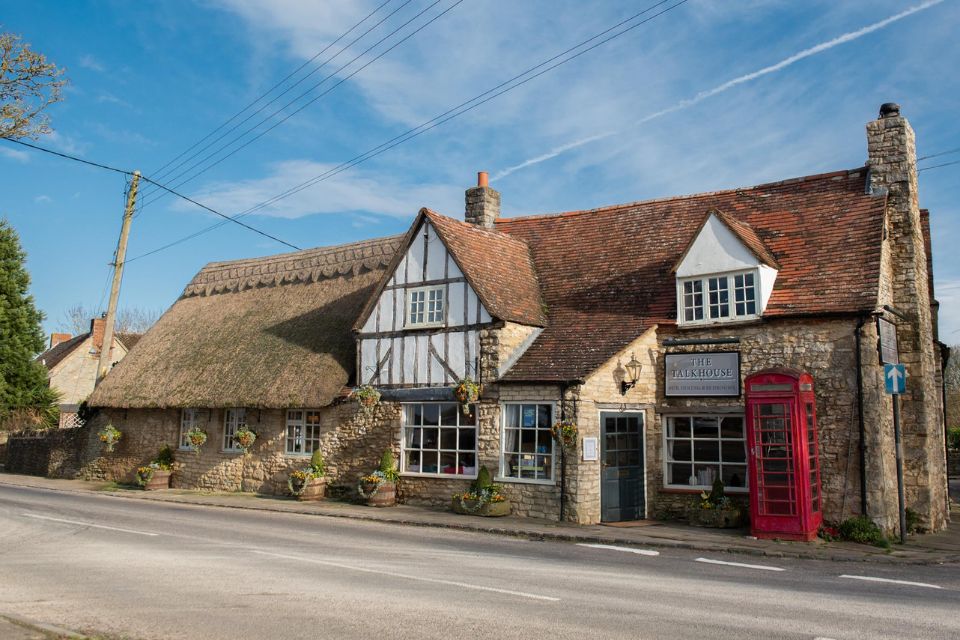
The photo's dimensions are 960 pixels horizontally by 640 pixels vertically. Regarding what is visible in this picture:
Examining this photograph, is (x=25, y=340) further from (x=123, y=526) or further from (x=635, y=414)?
(x=635, y=414)

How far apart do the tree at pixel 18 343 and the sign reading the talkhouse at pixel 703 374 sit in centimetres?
3160

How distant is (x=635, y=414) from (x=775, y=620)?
29.9 feet

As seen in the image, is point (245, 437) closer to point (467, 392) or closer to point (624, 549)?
point (467, 392)

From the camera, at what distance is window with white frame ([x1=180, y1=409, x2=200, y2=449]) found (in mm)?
23125

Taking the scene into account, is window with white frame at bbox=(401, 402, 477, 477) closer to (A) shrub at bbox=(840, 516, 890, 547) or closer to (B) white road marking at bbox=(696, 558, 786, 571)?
(B) white road marking at bbox=(696, 558, 786, 571)

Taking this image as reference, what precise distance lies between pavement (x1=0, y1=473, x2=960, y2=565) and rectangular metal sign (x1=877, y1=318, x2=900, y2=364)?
3.49m

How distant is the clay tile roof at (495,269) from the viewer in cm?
1752

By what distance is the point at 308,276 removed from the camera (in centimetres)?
2459

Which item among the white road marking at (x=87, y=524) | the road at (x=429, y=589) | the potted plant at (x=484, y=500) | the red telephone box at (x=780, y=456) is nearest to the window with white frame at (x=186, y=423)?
the white road marking at (x=87, y=524)

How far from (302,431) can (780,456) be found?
12.7 meters

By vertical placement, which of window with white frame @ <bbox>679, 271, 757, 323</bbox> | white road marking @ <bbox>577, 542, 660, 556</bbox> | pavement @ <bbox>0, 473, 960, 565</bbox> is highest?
window with white frame @ <bbox>679, 271, 757, 323</bbox>

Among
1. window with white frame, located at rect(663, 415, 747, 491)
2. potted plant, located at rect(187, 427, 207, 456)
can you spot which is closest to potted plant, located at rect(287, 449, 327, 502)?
potted plant, located at rect(187, 427, 207, 456)

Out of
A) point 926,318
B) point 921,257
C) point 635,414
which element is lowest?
point 635,414

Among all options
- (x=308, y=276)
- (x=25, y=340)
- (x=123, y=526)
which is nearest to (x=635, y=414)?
(x=123, y=526)
